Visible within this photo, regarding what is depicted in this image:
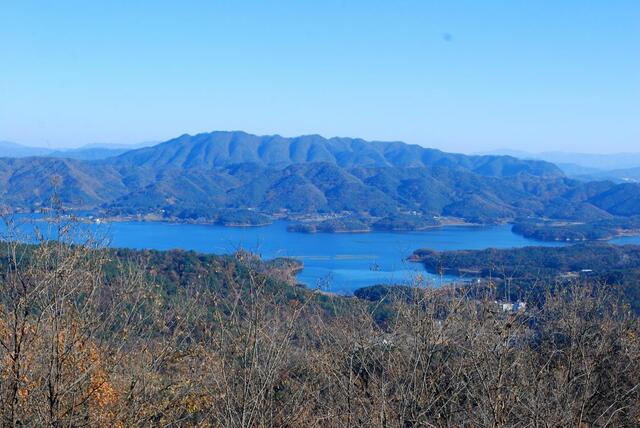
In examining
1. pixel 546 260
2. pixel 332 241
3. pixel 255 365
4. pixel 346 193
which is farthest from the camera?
pixel 346 193

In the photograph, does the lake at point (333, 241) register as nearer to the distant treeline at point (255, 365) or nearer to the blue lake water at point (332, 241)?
the blue lake water at point (332, 241)

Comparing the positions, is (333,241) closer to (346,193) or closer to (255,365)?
(346,193)

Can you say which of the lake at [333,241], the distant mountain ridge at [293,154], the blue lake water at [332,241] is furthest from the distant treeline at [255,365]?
the distant mountain ridge at [293,154]

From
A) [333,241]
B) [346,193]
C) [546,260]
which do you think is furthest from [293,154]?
[546,260]

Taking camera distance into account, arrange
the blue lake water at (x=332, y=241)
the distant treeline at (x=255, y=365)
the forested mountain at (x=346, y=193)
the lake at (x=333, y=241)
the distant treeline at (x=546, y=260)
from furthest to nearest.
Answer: the forested mountain at (x=346, y=193) < the lake at (x=333, y=241) < the blue lake water at (x=332, y=241) < the distant treeline at (x=546, y=260) < the distant treeline at (x=255, y=365)

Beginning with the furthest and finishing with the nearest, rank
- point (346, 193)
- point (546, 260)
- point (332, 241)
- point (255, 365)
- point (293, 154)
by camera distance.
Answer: point (293, 154) < point (346, 193) < point (332, 241) < point (546, 260) < point (255, 365)

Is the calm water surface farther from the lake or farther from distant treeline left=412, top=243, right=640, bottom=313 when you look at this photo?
distant treeline left=412, top=243, right=640, bottom=313

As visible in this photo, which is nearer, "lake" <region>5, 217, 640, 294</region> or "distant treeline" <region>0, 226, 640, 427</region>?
"distant treeline" <region>0, 226, 640, 427</region>

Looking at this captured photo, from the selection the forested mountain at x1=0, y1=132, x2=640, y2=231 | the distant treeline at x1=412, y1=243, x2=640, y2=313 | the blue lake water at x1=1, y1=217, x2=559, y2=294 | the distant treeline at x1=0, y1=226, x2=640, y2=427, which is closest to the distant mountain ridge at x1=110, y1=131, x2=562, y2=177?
the forested mountain at x1=0, y1=132, x2=640, y2=231

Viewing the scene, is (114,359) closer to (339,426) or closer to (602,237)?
(339,426)

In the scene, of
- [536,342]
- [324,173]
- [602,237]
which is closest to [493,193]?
[324,173]

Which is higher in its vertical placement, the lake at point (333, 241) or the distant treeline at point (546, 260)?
the distant treeline at point (546, 260)
